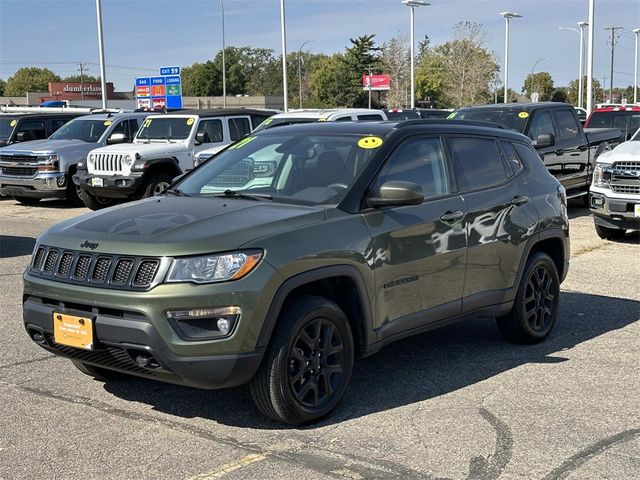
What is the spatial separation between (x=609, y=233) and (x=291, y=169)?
26.6 feet

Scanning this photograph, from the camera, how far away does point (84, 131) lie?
18781 millimetres

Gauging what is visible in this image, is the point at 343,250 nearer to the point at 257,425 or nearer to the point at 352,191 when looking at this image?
the point at 352,191

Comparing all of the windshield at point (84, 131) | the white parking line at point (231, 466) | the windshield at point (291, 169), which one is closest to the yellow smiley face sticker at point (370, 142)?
the windshield at point (291, 169)

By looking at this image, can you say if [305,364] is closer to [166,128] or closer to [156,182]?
[156,182]

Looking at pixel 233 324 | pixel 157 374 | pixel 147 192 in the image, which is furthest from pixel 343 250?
pixel 147 192

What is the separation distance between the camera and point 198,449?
4312 millimetres

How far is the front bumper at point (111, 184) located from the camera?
15352 mm

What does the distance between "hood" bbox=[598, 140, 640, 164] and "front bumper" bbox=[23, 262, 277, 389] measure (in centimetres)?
843

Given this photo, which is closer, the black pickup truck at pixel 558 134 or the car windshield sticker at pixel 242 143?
the car windshield sticker at pixel 242 143

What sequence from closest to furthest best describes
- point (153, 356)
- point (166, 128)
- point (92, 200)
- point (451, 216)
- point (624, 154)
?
point (153, 356) < point (451, 216) < point (624, 154) < point (92, 200) < point (166, 128)

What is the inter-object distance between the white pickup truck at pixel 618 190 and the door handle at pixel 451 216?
20.8 feet

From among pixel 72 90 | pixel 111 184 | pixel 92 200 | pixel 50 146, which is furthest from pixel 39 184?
pixel 72 90

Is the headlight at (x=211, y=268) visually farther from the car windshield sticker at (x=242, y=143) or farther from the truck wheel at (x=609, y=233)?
the truck wheel at (x=609, y=233)

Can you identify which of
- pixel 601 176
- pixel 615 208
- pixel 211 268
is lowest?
pixel 615 208
